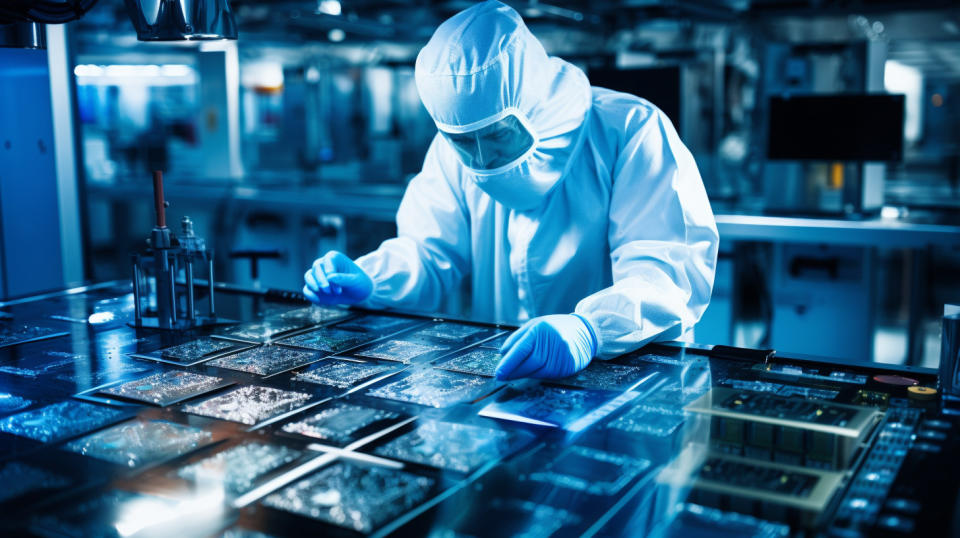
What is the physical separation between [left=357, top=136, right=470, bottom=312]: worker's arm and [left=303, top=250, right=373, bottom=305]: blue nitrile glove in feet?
0.41

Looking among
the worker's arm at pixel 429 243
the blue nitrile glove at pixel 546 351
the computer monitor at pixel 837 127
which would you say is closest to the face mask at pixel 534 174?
the worker's arm at pixel 429 243

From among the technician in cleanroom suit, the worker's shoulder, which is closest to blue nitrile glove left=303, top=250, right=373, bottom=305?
the technician in cleanroom suit

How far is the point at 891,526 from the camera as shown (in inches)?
36.7

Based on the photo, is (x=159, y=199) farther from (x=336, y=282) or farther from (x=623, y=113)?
(x=623, y=113)

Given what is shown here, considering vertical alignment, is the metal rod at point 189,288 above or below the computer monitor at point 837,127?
below

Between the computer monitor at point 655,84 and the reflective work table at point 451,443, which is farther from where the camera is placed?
the computer monitor at point 655,84

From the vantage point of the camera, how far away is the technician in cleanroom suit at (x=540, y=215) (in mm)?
1665

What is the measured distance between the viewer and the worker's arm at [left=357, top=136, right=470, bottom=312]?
2150mm

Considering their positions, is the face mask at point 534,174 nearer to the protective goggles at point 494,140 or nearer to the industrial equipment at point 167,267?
the protective goggles at point 494,140

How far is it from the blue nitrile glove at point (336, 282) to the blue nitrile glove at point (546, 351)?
55cm

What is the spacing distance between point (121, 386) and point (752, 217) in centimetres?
Result: 305

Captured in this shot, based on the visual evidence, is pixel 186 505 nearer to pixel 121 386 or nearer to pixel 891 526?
pixel 121 386

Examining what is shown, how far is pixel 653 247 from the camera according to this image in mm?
1800

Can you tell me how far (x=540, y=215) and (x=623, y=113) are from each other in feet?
1.02
